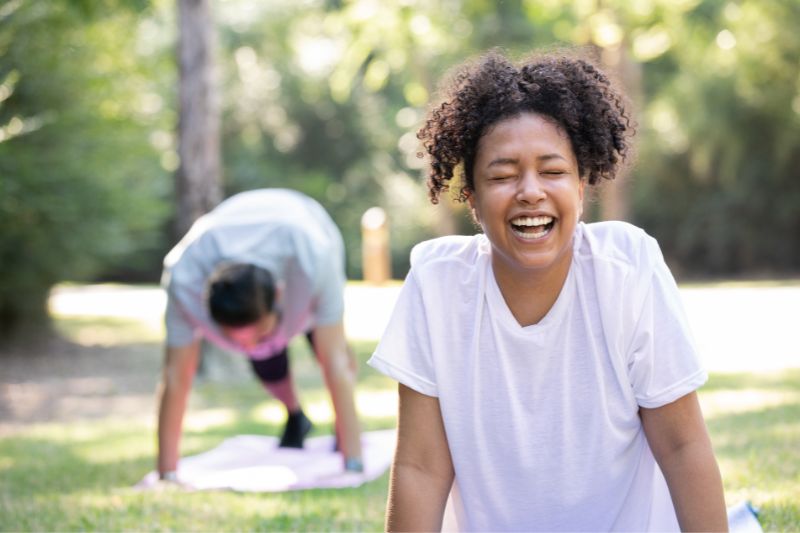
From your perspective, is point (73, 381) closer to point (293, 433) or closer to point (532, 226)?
point (293, 433)

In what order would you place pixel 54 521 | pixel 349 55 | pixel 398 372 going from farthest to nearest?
pixel 349 55 < pixel 54 521 < pixel 398 372

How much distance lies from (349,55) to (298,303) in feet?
36.9

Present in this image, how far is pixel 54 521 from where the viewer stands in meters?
4.16

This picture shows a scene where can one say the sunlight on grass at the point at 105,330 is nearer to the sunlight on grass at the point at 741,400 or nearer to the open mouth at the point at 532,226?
the sunlight on grass at the point at 741,400

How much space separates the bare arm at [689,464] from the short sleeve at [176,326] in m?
3.13

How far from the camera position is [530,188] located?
98.0 inches

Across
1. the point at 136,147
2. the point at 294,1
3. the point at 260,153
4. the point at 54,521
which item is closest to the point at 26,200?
the point at 136,147

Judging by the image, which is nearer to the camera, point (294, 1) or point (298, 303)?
point (298, 303)

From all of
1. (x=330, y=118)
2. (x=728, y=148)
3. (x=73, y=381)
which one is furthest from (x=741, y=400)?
(x=330, y=118)

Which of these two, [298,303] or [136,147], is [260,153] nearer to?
[136,147]

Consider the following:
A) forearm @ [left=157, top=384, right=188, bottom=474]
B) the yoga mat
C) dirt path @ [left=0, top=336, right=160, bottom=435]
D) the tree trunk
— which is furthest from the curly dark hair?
the tree trunk

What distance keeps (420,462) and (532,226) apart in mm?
663

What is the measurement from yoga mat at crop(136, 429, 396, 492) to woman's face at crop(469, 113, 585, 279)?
8.93 ft

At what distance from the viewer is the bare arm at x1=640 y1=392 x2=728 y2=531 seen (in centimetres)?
243
